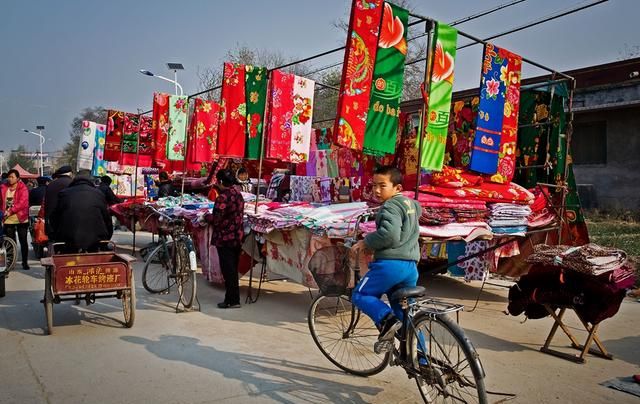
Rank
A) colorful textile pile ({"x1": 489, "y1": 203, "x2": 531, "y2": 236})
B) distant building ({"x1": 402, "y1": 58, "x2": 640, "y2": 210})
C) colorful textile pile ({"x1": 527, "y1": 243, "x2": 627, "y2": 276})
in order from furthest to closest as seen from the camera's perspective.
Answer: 1. distant building ({"x1": 402, "y1": 58, "x2": 640, "y2": 210})
2. colorful textile pile ({"x1": 489, "y1": 203, "x2": 531, "y2": 236})
3. colorful textile pile ({"x1": 527, "y1": 243, "x2": 627, "y2": 276})

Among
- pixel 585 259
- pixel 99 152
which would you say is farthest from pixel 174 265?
pixel 99 152

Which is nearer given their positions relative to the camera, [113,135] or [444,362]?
[444,362]

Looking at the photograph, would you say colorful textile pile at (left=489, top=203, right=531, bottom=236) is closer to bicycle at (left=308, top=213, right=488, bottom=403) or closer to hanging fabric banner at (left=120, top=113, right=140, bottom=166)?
bicycle at (left=308, top=213, right=488, bottom=403)

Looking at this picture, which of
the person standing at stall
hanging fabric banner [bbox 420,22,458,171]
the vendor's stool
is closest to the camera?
the vendor's stool

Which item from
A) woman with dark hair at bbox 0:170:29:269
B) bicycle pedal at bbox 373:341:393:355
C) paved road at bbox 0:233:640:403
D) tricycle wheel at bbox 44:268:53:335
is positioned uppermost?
woman with dark hair at bbox 0:170:29:269

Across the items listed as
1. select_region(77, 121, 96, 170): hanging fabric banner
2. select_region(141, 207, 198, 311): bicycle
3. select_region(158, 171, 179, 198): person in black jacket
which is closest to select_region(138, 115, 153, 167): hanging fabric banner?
select_region(158, 171, 179, 198): person in black jacket

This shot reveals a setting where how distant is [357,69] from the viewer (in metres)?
5.27

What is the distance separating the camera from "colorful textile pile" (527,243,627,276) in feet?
14.9

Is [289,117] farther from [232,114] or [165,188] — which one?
[165,188]

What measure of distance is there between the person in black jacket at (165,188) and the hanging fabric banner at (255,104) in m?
5.00

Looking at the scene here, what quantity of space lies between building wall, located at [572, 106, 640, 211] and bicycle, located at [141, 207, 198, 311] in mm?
12206

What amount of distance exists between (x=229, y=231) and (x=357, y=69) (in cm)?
272

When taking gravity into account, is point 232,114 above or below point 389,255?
above

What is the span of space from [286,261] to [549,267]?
10.2 feet
